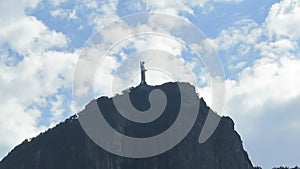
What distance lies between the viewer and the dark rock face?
159875 mm

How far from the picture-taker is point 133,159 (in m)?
162

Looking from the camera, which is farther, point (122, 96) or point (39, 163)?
point (122, 96)

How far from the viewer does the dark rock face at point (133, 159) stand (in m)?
160

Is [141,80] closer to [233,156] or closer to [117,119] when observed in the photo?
[117,119]

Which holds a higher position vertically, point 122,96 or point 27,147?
point 122,96

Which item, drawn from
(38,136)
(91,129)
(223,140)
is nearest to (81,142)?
(91,129)

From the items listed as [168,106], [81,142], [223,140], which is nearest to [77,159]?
[81,142]

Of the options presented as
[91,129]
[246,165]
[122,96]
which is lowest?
[246,165]

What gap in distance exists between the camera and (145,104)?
167 meters

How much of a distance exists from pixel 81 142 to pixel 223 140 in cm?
4090

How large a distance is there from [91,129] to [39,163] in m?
17.7

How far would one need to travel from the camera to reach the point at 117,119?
169 m

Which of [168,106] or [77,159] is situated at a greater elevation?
[168,106]

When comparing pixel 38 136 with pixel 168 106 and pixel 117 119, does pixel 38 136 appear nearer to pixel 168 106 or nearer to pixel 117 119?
pixel 117 119
